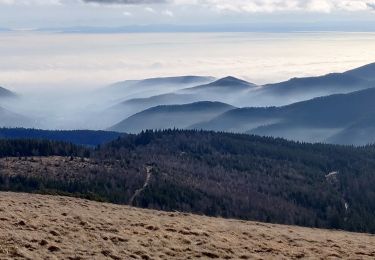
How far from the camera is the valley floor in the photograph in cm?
4872

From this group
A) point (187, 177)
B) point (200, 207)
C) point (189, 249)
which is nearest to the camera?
point (189, 249)

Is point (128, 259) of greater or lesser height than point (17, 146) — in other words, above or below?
below

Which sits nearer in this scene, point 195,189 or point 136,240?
point 136,240

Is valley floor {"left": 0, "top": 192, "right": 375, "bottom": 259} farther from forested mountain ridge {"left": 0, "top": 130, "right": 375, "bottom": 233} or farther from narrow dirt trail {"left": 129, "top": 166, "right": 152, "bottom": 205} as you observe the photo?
narrow dirt trail {"left": 129, "top": 166, "right": 152, "bottom": 205}

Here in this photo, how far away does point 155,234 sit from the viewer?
56.8 meters

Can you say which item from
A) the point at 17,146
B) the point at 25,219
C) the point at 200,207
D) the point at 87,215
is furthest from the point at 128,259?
the point at 17,146

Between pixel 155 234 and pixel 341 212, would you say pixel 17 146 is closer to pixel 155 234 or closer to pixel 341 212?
pixel 341 212

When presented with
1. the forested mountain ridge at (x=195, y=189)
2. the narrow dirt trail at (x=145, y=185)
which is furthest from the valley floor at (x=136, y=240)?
the narrow dirt trail at (x=145, y=185)

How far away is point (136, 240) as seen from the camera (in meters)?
53.8

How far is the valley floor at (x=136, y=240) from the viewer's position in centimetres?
4872

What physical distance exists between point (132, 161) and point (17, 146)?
30309 millimetres

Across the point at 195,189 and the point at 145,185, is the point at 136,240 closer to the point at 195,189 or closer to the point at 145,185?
the point at 145,185

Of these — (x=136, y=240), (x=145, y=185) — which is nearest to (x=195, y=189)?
(x=145, y=185)

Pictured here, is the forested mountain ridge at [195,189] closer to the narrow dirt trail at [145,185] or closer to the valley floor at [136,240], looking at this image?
the narrow dirt trail at [145,185]
